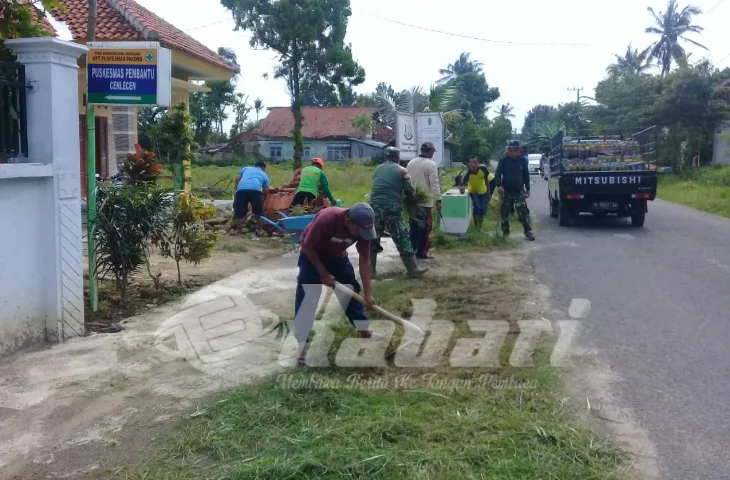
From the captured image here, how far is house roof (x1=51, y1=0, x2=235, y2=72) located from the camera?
14.2m

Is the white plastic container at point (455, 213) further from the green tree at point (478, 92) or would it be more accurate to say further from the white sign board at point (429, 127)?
the green tree at point (478, 92)

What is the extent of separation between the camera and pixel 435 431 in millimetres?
4113

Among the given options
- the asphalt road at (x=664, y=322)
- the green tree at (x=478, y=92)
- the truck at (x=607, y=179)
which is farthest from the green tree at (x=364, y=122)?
the asphalt road at (x=664, y=322)

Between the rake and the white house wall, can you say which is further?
the white house wall

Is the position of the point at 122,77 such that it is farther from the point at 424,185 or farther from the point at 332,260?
the point at 424,185

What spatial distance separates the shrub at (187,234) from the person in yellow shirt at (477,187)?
6389 mm

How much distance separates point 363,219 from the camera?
4.91 metres

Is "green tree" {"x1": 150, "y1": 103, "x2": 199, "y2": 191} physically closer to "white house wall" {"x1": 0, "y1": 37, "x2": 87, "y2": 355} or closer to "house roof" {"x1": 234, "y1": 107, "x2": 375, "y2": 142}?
"white house wall" {"x1": 0, "y1": 37, "x2": 87, "y2": 355}

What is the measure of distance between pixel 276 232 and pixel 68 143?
715 centimetres

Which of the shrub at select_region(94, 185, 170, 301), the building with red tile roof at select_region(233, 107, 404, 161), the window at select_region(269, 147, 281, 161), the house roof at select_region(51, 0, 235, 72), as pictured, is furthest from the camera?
the window at select_region(269, 147, 281, 161)

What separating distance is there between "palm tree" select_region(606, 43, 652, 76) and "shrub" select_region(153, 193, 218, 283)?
134ft

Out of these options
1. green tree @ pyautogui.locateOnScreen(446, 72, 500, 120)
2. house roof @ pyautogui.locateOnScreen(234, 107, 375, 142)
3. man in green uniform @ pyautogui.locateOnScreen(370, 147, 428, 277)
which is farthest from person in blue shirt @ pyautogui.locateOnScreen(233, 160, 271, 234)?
green tree @ pyautogui.locateOnScreen(446, 72, 500, 120)

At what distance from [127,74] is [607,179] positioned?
1001 cm

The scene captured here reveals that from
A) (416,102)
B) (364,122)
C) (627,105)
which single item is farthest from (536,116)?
(416,102)
